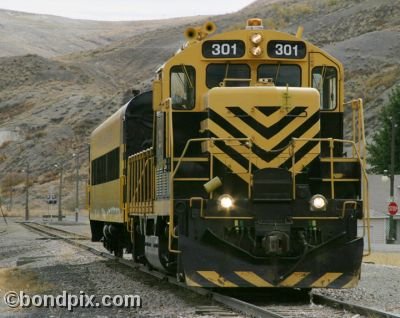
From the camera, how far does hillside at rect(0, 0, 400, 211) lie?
110000 millimetres

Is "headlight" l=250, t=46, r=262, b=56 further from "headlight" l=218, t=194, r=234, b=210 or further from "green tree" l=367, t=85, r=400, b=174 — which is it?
"green tree" l=367, t=85, r=400, b=174

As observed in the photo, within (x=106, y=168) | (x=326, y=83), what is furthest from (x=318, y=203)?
(x=106, y=168)

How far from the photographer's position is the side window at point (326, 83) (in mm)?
15664

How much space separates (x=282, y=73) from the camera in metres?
15.7

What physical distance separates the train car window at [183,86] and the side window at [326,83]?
2102mm

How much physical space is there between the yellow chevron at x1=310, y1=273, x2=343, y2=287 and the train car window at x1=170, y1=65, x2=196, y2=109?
3715 mm

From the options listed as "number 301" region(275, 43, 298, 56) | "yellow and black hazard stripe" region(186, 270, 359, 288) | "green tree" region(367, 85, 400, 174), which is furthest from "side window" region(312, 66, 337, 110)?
"green tree" region(367, 85, 400, 174)

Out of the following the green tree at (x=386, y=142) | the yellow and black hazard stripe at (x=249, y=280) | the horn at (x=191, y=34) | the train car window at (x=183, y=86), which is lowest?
the yellow and black hazard stripe at (x=249, y=280)

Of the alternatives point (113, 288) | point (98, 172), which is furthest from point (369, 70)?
point (113, 288)

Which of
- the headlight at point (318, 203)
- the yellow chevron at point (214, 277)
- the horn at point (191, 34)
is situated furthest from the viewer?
the horn at point (191, 34)

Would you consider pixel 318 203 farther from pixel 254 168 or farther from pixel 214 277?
pixel 214 277

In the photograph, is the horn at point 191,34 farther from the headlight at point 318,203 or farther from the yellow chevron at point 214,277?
the yellow chevron at point 214,277

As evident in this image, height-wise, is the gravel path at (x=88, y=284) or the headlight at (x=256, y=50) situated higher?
the headlight at (x=256, y=50)

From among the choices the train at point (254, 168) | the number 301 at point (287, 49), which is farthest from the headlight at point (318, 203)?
the number 301 at point (287, 49)
